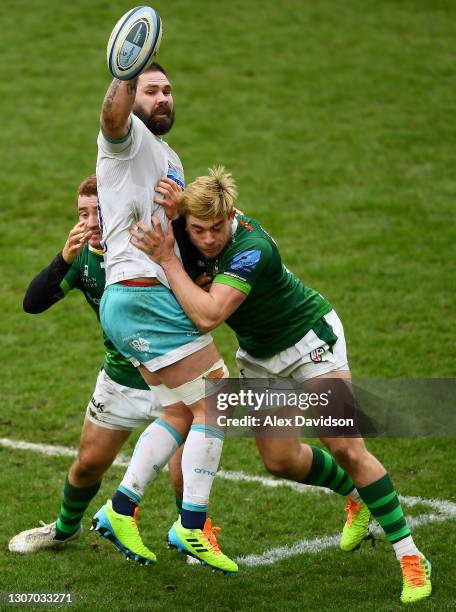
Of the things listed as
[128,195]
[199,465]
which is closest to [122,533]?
[199,465]

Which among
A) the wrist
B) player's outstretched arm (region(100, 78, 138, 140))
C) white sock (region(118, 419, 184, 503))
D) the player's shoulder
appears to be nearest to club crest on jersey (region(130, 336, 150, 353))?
white sock (region(118, 419, 184, 503))

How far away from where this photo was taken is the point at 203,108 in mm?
15961

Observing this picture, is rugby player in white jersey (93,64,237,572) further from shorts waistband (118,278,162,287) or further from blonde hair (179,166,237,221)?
blonde hair (179,166,237,221)

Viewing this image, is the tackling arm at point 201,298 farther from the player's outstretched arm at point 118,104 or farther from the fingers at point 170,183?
the player's outstretched arm at point 118,104

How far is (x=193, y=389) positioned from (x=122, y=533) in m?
0.82

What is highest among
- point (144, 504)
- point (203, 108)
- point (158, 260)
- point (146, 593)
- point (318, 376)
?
point (158, 260)

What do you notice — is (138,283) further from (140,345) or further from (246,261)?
(246,261)

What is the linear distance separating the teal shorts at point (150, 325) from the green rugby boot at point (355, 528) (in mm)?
1681

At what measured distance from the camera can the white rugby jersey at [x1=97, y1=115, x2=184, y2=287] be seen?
5562 millimetres

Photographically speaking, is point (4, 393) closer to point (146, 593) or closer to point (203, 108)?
point (146, 593)

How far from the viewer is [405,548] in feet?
19.8

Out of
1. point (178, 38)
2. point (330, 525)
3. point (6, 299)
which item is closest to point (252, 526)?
point (330, 525)

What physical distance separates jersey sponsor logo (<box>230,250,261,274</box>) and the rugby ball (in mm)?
1087

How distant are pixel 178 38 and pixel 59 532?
12689mm
